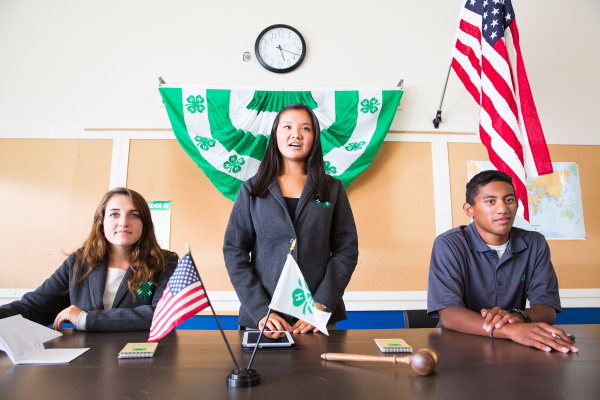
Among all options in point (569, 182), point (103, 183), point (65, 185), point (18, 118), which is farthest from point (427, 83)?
point (18, 118)

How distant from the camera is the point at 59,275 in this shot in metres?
1.49

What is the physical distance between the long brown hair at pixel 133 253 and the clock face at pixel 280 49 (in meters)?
1.56

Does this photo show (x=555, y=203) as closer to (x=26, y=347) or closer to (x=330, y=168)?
(x=330, y=168)

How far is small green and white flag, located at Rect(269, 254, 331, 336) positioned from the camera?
78 cm

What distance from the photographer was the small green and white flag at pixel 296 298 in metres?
0.78

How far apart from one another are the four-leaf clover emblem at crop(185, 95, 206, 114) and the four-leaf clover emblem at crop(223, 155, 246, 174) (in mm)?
416

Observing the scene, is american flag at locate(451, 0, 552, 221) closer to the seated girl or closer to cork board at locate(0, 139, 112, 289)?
the seated girl

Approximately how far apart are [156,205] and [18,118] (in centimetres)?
119

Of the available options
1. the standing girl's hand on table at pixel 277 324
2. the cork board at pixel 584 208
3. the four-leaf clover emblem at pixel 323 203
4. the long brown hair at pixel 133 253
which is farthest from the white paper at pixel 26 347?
the cork board at pixel 584 208

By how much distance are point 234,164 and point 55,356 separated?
1.79m

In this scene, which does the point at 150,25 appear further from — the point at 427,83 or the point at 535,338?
the point at 535,338

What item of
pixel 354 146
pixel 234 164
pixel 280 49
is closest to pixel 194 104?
pixel 234 164

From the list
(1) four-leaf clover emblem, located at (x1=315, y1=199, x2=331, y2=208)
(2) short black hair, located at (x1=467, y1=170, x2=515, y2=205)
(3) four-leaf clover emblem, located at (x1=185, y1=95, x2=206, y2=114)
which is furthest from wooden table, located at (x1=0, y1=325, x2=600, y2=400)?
(3) four-leaf clover emblem, located at (x1=185, y1=95, x2=206, y2=114)

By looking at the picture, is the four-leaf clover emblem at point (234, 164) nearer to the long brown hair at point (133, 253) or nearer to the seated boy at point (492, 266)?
the long brown hair at point (133, 253)
